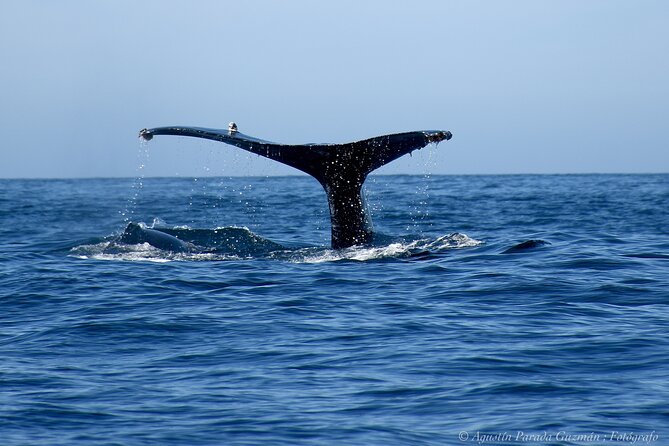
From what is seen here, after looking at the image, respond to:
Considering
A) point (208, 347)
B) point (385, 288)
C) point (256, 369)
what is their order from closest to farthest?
point (256, 369), point (208, 347), point (385, 288)

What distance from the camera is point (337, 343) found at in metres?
9.64

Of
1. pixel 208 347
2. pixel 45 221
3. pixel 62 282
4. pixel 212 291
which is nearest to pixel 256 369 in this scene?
pixel 208 347

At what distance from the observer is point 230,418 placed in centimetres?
743

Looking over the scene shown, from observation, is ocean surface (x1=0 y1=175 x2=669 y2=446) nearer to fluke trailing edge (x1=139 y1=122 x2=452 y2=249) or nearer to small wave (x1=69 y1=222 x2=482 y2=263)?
small wave (x1=69 y1=222 x2=482 y2=263)

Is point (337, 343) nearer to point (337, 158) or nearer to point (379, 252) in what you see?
point (337, 158)

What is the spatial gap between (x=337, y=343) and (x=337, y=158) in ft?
16.9

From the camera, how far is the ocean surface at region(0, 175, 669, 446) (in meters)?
7.28

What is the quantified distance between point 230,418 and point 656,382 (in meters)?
3.33

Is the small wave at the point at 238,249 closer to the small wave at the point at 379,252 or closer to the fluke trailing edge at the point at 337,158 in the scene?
the small wave at the point at 379,252

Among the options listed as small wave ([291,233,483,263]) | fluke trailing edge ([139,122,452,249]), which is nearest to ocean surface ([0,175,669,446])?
small wave ([291,233,483,263])

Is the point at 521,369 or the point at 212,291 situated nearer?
the point at 521,369

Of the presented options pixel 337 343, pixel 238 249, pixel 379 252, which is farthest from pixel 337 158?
pixel 337 343

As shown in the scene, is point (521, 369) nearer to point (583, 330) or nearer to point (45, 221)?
point (583, 330)

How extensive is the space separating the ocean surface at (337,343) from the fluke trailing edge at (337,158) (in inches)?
22.3
